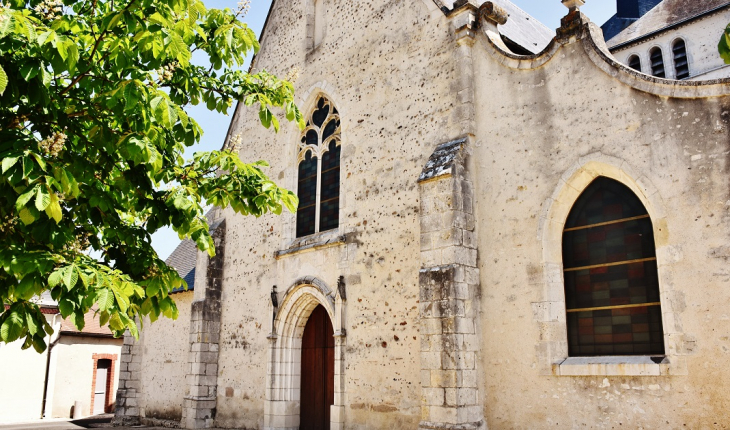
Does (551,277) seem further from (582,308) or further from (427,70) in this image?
(427,70)

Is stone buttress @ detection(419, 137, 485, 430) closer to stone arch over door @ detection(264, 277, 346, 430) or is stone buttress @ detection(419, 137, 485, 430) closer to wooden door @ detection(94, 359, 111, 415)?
stone arch over door @ detection(264, 277, 346, 430)

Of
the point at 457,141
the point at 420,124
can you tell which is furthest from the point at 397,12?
the point at 457,141

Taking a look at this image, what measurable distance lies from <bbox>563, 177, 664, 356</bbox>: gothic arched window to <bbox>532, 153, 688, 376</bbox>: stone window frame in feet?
0.39

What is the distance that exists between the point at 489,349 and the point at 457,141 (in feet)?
9.29

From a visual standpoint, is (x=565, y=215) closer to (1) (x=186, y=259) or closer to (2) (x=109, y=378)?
(1) (x=186, y=259)

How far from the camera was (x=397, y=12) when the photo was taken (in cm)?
1015

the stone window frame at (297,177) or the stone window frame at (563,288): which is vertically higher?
the stone window frame at (297,177)

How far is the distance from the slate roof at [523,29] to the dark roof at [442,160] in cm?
224

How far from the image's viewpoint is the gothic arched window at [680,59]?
Result: 13.3m

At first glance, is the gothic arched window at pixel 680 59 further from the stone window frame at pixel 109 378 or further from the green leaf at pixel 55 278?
the stone window frame at pixel 109 378

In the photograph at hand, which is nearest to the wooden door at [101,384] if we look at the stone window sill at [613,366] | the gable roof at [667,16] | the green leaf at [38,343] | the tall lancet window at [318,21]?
the tall lancet window at [318,21]

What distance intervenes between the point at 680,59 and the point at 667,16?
134cm

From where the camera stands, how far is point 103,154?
4.18 metres

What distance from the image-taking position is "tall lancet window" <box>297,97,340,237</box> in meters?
10.9
